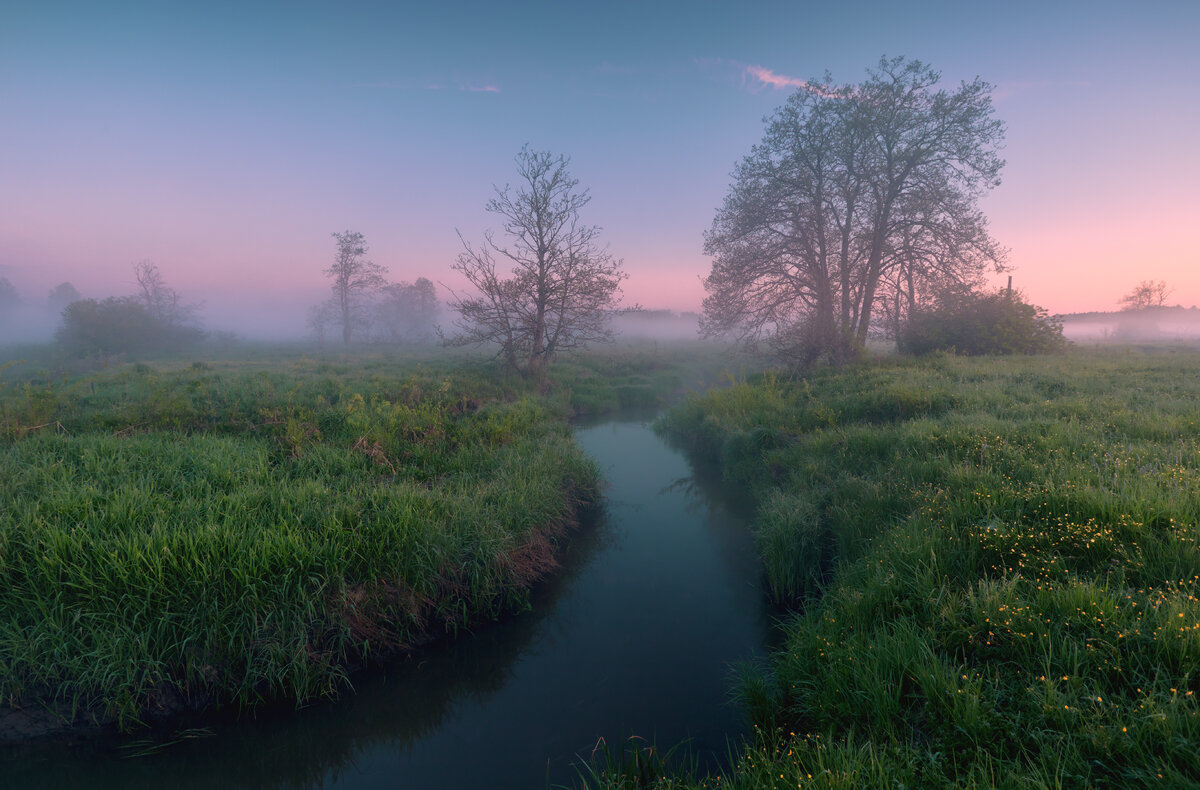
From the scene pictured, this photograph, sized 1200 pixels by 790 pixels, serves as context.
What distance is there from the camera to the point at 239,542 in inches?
192

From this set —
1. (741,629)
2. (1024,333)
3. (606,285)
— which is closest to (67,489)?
(741,629)

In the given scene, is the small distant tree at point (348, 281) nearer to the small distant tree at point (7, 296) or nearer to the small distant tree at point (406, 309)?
the small distant tree at point (406, 309)

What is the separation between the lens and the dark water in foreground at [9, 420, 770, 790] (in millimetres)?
3922

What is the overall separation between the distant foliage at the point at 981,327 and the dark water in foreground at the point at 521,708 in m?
16.8

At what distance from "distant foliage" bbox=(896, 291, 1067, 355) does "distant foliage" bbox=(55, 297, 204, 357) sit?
42637mm

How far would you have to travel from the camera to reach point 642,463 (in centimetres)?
1254

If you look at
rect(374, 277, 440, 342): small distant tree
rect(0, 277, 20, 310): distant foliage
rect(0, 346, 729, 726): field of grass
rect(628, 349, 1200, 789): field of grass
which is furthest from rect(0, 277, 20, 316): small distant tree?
rect(628, 349, 1200, 789): field of grass

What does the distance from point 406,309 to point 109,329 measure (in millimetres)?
29610

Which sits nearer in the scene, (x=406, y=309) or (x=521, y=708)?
(x=521, y=708)

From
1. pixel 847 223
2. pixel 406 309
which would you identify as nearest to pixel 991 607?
pixel 847 223

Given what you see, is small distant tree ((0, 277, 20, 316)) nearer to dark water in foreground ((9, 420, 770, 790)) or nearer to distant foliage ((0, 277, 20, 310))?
distant foliage ((0, 277, 20, 310))

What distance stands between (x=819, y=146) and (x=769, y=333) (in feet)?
22.3

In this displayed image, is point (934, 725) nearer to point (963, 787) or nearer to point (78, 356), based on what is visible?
point (963, 787)

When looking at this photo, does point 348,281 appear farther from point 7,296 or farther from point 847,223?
point 7,296
